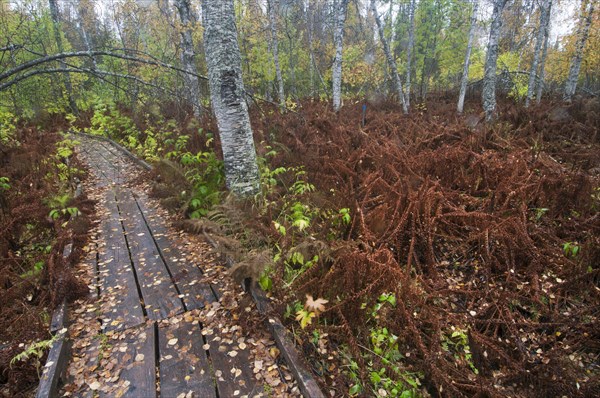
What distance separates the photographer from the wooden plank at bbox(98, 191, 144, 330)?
3.25 m

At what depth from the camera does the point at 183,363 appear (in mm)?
2727

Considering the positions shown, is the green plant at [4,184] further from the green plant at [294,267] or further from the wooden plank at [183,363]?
the green plant at [294,267]

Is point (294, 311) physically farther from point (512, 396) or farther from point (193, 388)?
point (512, 396)

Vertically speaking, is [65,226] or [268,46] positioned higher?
[268,46]

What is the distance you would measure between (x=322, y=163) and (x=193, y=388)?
15.5ft

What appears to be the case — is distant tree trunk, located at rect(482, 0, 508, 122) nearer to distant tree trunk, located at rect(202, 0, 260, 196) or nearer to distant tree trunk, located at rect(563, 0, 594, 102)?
distant tree trunk, located at rect(563, 0, 594, 102)

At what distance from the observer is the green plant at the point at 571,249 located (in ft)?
12.3

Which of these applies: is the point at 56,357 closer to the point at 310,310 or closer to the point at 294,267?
the point at 310,310

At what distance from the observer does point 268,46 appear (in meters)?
18.7

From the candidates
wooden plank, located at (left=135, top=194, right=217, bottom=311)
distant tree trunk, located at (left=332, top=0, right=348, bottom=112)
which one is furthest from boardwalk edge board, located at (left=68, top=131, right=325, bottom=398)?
distant tree trunk, located at (left=332, top=0, right=348, bottom=112)

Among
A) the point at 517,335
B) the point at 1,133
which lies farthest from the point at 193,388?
the point at 1,133

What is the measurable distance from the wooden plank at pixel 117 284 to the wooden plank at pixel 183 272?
46 centimetres

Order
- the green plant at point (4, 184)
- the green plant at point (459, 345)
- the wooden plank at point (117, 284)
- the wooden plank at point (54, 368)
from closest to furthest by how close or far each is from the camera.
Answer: the wooden plank at point (54, 368), the green plant at point (459, 345), the wooden plank at point (117, 284), the green plant at point (4, 184)

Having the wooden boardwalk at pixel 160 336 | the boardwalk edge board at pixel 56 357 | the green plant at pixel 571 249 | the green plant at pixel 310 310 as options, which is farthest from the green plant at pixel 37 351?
the green plant at pixel 571 249
